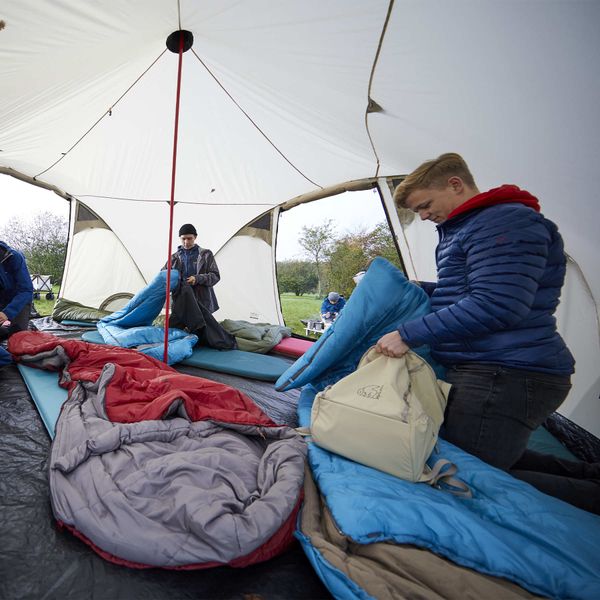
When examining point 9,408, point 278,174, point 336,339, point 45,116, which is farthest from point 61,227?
point 336,339

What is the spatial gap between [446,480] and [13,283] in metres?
3.39

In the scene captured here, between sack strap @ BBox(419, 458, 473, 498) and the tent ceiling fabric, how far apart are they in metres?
1.50

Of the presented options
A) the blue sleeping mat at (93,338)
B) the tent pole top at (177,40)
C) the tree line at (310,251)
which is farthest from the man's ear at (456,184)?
the tree line at (310,251)

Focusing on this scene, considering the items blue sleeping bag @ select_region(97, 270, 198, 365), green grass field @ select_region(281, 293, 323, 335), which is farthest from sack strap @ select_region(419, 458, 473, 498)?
green grass field @ select_region(281, 293, 323, 335)

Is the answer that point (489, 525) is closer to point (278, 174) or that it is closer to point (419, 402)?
point (419, 402)

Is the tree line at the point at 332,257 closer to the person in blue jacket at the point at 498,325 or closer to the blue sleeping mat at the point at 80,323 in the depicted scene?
the blue sleeping mat at the point at 80,323

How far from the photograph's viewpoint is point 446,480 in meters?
1.03

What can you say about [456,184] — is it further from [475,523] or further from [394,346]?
[475,523]

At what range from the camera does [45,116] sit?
2932 millimetres

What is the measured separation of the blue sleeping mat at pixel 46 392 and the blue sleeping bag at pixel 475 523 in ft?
4.25

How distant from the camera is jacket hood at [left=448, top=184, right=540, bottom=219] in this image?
110 centimetres

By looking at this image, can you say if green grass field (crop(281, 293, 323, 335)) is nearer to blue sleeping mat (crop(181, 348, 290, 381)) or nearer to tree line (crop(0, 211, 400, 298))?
tree line (crop(0, 211, 400, 298))

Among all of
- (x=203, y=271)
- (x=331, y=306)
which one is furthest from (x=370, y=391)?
(x=331, y=306)

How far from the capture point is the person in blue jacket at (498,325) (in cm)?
102
